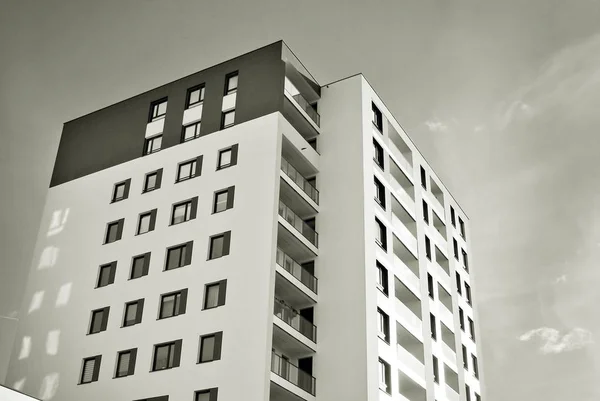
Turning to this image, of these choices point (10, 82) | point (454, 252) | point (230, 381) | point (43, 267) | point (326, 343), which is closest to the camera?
point (230, 381)

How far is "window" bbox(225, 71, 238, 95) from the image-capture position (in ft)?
162

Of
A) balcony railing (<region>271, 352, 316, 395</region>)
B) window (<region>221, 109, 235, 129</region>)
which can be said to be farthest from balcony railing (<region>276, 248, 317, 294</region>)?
window (<region>221, 109, 235, 129</region>)

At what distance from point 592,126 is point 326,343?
69.0m

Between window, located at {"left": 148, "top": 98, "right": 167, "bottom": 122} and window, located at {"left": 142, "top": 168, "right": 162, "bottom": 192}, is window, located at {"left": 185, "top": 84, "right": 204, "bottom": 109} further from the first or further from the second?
window, located at {"left": 142, "top": 168, "right": 162, "bottom": 192}

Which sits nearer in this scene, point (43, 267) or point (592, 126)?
point (43, 267)

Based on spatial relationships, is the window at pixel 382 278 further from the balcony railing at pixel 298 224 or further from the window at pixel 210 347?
the window at pixel 210 347

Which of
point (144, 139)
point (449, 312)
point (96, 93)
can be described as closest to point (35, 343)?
point (144, 139)

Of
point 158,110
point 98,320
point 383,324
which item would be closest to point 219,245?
point 98,320

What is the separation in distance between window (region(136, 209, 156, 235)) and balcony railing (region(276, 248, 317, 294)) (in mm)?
8299

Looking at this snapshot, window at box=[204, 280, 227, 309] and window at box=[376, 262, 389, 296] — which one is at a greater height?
window at box=[376, 262, 389, 296]

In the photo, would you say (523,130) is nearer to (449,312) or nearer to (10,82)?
(449,312)

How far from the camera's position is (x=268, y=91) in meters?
47.3

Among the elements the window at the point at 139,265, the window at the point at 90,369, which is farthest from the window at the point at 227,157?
the window at the point at 90,369

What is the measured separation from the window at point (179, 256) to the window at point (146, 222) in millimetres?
2698
